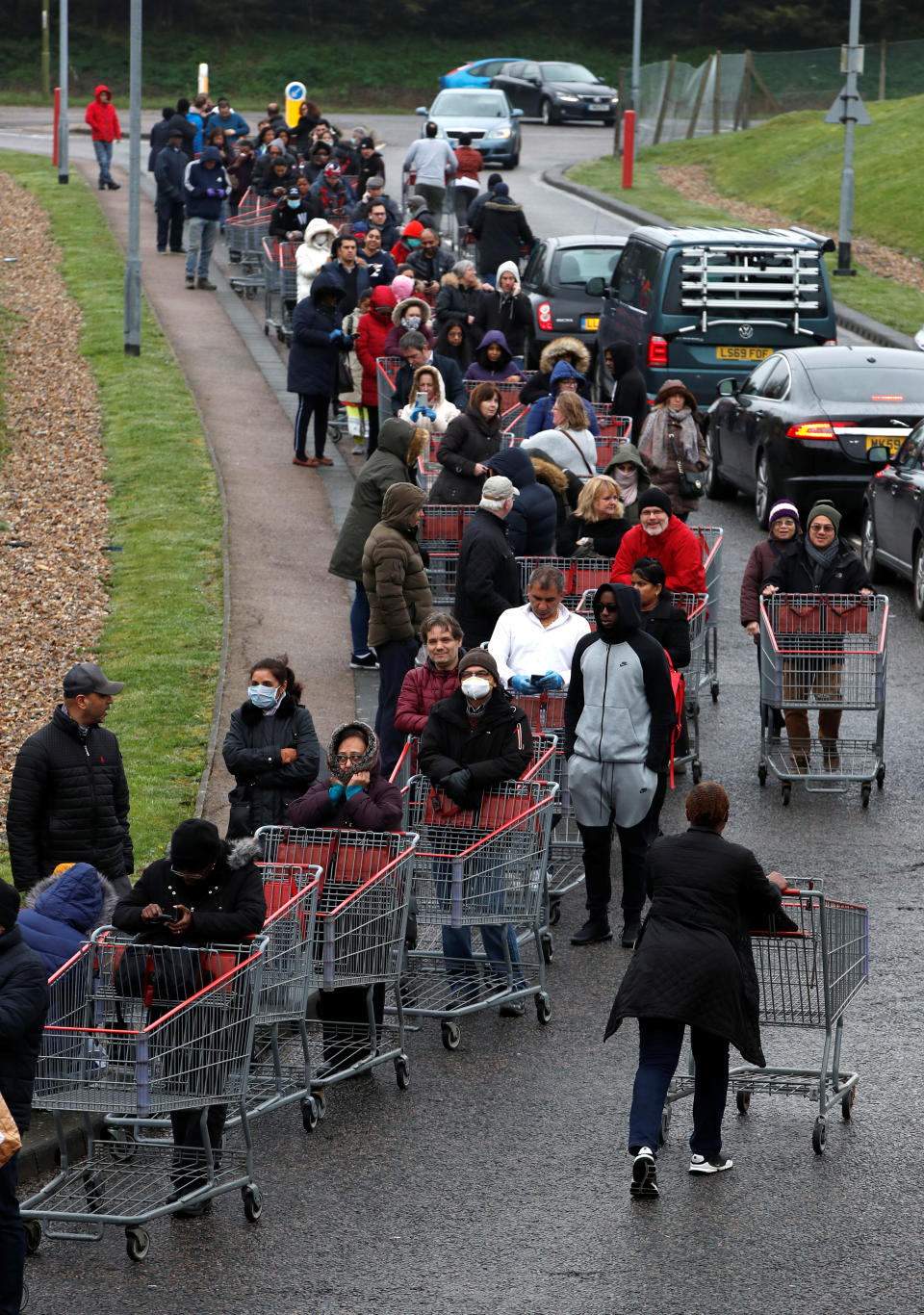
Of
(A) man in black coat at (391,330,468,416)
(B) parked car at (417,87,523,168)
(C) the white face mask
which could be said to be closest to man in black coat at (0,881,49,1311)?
(C) the white face mask

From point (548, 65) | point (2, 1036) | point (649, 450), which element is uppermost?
point (548, 65)

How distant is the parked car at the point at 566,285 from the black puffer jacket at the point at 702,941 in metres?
16.4

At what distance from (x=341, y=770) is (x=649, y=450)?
6.87m

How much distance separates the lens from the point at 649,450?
15.6 m

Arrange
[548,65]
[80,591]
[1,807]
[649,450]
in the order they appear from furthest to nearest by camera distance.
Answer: [548,65] → [80,591] → [649,450] → [1,807]

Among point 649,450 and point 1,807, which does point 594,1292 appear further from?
point 649,450

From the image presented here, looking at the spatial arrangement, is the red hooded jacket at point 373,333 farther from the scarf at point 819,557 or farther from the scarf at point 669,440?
the scarf at point 819,557

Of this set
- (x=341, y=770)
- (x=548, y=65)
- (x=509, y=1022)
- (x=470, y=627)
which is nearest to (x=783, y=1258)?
(x=509, y=1022)

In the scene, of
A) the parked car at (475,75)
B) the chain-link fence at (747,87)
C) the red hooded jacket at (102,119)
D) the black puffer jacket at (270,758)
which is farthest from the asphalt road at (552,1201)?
the parked car at (475,75)

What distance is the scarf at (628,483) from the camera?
14.4m

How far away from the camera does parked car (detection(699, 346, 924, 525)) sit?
17.8m

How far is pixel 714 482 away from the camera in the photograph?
67.6ft

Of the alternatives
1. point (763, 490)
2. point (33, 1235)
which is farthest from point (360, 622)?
point (33, 1235)

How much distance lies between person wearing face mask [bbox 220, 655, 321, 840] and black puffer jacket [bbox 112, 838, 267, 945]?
2199mm
